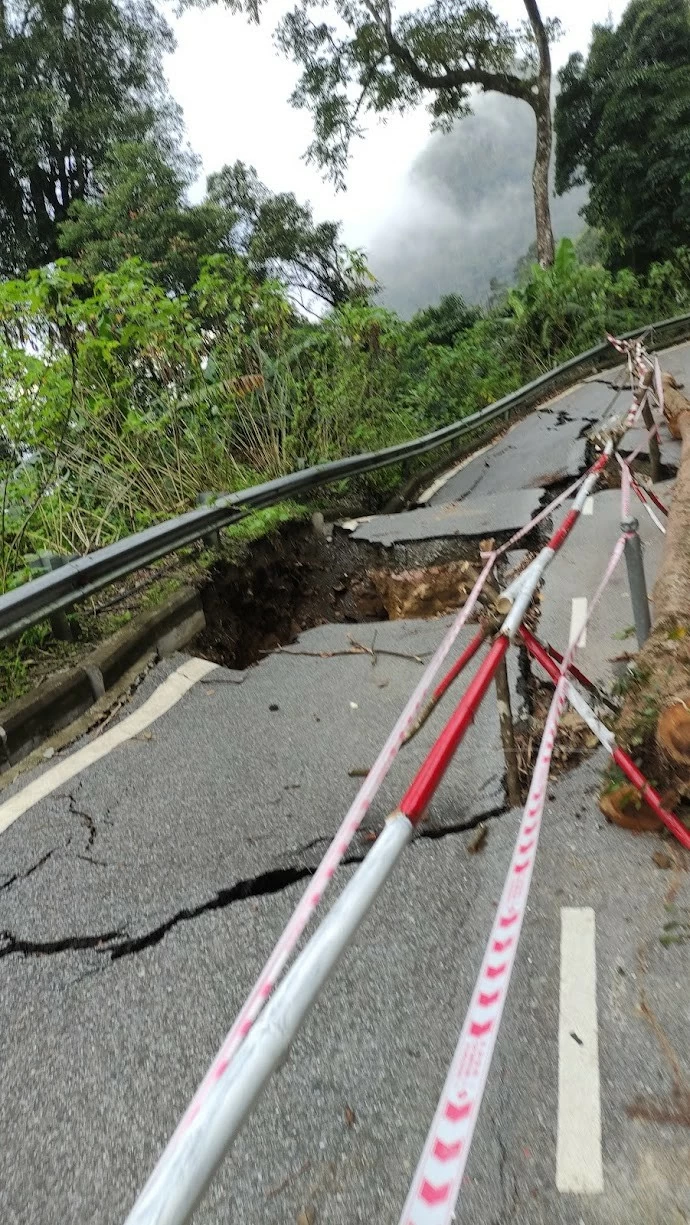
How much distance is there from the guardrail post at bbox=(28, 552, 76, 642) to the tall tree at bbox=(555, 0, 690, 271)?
27.1 meters

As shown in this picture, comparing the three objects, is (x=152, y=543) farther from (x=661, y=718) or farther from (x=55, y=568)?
(x=661, y=718)

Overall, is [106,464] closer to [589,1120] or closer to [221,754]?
[221,754]

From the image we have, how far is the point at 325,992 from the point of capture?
2.22 m

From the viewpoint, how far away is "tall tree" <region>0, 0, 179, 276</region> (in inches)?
973

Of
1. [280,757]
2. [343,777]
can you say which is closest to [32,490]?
[280,757]

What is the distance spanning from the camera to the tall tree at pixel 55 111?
A: 81.0ft

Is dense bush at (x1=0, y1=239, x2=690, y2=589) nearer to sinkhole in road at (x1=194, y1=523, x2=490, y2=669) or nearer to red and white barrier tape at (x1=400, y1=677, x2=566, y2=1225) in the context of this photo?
sinkhole in road at (x1=194, y1=523, x2=490, y2=669)

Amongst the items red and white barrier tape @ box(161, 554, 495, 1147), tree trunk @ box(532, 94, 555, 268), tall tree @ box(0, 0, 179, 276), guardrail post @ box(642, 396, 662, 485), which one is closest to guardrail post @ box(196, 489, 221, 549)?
guardrail post @ box(642, 396, 662, 485)

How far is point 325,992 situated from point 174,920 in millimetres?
625

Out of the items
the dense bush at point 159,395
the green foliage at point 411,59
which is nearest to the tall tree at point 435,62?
the green foliage at point 411,59

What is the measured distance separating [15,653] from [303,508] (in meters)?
3.57

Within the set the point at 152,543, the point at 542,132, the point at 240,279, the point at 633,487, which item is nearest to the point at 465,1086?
the point at 633,487

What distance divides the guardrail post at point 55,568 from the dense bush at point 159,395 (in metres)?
0.37

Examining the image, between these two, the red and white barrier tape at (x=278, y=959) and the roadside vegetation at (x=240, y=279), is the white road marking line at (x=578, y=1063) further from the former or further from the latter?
the roadside vegetation at (x=240, y=279)
